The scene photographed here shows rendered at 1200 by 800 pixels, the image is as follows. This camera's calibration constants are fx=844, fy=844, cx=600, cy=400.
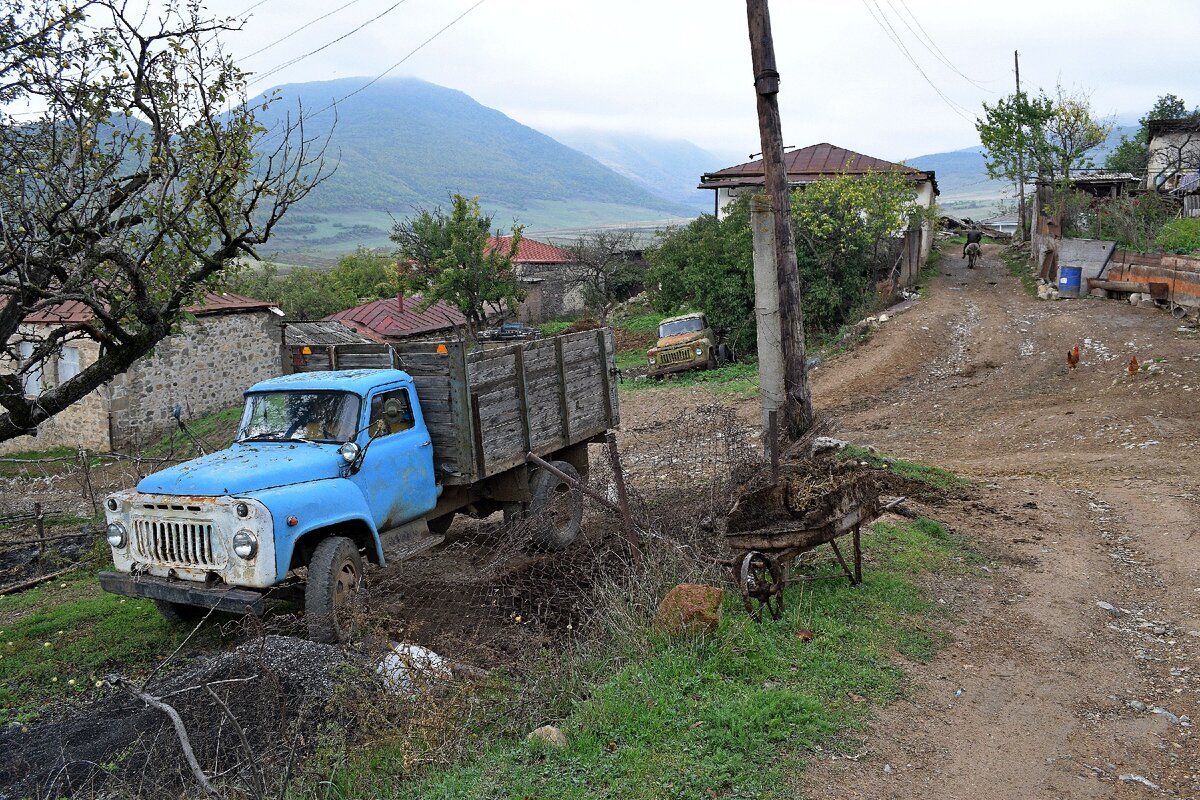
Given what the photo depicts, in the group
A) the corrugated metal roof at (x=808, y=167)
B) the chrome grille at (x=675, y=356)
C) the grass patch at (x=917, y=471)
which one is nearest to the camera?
the grass patch at (x=917, y=471)

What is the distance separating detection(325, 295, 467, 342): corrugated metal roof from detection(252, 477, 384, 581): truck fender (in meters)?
22.4

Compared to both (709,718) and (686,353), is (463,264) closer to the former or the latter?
(686,353)

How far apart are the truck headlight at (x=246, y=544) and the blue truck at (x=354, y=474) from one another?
11 mm

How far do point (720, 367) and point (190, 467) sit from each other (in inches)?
787

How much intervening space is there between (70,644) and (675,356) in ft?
63.4

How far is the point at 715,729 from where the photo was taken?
16.3ft

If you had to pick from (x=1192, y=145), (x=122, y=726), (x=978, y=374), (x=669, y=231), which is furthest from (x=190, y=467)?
(x=1192, y=145)

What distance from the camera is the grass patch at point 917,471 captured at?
11125mm

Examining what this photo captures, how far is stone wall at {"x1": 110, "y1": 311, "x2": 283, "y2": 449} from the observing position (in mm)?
20734

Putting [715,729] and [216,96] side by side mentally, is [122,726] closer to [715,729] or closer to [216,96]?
[715,729]

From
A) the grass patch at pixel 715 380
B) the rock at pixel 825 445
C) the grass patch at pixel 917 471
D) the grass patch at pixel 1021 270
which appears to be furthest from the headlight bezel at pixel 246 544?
the grass patch at pixel 1021 270

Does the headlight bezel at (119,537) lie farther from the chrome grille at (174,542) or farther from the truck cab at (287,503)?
the chrome grille at (174,542)

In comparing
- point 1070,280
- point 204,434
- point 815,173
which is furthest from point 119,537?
point 815,173

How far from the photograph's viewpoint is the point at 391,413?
777 cm
